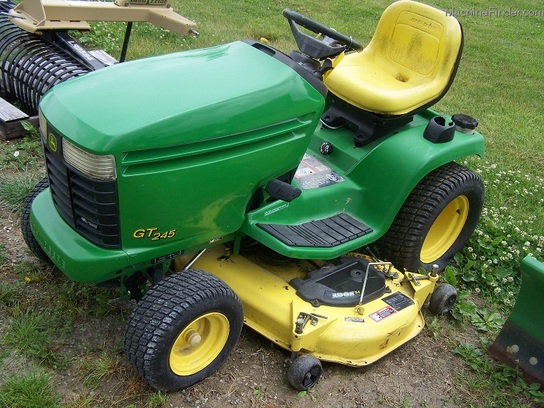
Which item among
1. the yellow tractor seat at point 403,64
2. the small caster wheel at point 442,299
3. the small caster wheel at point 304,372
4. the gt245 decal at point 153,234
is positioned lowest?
the small caster wheel at point 442,299

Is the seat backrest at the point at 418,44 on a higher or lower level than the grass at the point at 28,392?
higher

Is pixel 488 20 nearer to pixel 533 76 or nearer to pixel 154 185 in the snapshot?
pixel 533 76

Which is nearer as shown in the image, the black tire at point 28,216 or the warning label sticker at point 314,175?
the black tire at point 28,216

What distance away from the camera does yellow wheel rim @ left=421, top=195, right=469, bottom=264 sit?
3.52 meters

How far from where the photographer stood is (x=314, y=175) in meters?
3.05

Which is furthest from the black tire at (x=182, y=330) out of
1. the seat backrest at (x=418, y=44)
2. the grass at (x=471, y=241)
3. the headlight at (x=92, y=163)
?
the seat backrest at (x=418, y=44)

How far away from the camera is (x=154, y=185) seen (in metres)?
2.25

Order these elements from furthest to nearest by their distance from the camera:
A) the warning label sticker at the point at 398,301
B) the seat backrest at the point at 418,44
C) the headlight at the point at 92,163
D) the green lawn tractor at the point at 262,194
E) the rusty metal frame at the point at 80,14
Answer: the rusty metal frame at the point at 80,14 → the seat backrest at the point at 418,44 → the warning label sticker at the point at 398,301 → the green lawn tractor at the point at 262,194 → the headlight at the point at 92,163

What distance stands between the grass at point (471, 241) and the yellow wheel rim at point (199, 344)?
154mm

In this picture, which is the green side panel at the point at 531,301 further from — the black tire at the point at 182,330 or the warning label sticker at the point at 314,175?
the black tire at the point at 182,330

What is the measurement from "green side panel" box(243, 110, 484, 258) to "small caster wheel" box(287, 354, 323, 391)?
0.51 meters

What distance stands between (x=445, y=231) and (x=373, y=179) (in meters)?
0.78

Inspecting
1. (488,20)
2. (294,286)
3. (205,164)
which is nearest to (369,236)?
(294,286)

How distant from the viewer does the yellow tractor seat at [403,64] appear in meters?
3.14
